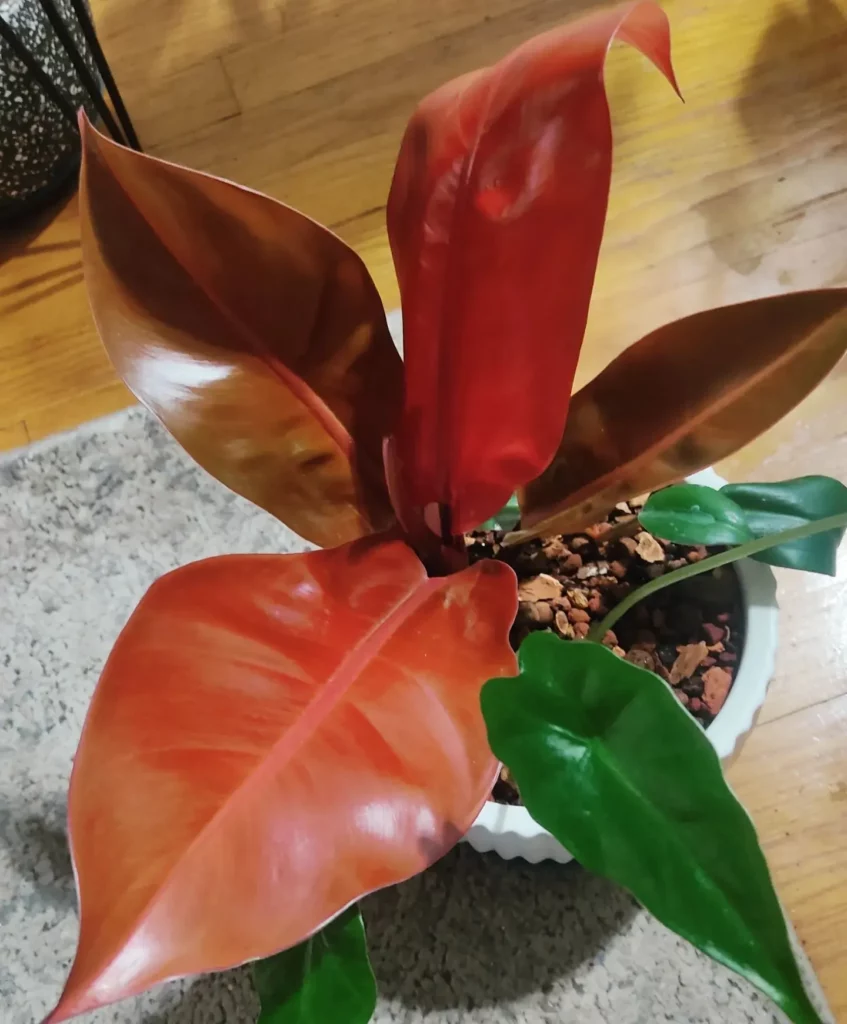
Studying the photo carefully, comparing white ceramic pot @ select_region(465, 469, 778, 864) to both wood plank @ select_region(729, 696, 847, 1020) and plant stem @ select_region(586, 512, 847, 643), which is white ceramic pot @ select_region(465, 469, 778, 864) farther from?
wood plank @ select_region(729, 696, 847, 1020)

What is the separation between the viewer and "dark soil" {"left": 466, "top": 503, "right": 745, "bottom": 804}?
528 millimetres

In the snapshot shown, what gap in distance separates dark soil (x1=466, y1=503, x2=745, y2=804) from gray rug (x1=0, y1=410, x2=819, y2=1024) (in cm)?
18

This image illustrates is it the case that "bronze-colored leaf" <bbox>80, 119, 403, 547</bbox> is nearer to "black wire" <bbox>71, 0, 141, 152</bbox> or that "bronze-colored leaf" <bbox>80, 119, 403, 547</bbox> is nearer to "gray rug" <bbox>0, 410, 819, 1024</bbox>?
"gray rug" <bbox>0, 410, 819, 1024</bbox>

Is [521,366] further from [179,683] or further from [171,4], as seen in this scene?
[171,4]

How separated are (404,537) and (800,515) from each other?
202 mm

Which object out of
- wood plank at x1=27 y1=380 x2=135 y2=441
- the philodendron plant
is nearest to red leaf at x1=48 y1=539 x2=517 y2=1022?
the philodendron plant

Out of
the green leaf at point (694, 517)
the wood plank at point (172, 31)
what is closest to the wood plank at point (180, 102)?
the wood plank at point (172, 31)

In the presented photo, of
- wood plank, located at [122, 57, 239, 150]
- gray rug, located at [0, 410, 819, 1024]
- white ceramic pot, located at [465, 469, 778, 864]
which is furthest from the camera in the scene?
wood plank, located at [122, 57, 239, 150]

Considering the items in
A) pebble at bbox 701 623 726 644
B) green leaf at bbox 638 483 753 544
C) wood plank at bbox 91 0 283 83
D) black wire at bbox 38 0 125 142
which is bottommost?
pebble at bbox 701 623 726 644

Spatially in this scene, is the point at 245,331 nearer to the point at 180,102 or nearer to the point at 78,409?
the point at 78,409

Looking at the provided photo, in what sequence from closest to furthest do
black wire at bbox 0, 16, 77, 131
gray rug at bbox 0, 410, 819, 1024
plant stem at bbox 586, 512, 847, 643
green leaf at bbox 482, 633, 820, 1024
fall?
green leaf at bbox 482, 633, 820, 1024, plant stem at bbox 586, 512, 847, 643, gray rug at bbox 0, 410, 819, 1024, black wire at bbox 0, 16, 77, 131

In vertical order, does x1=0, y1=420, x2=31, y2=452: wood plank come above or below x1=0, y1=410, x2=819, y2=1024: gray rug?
above

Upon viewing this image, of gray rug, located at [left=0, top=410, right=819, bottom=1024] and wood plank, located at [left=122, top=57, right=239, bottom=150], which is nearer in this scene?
gray rug, located at [left=0, top=410, right=819, bottom=1024]

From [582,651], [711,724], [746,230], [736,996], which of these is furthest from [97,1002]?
[746,230]
